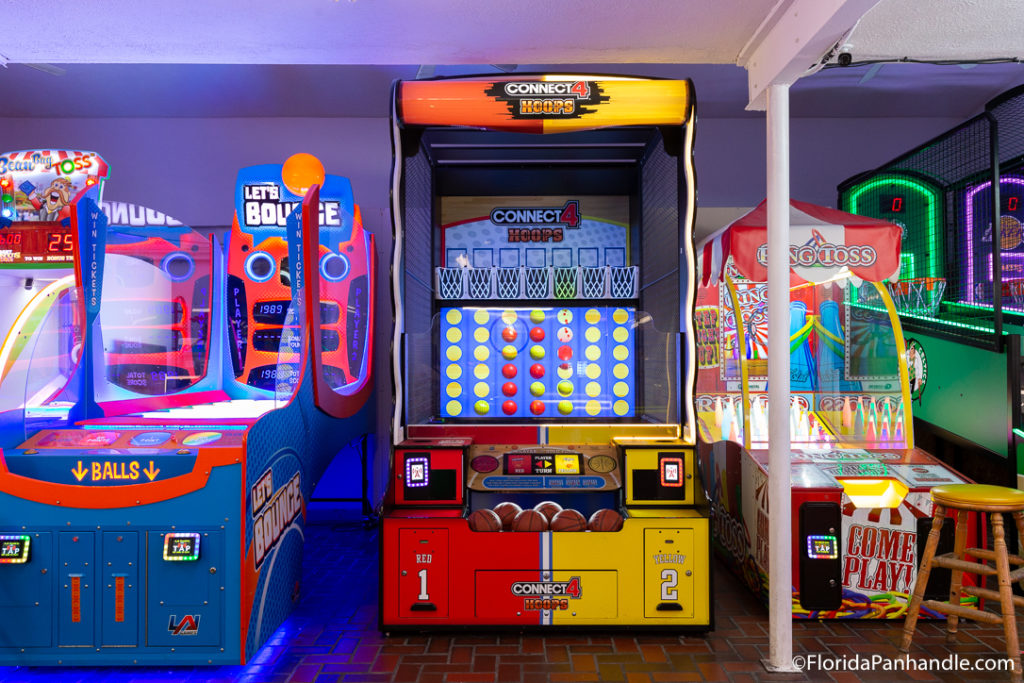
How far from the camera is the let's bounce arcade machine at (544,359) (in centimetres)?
326

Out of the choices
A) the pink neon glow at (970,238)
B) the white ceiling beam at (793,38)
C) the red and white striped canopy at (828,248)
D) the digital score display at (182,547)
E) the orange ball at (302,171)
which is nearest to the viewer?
the white ceiling beam at (793,38)

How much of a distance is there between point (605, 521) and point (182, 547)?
1.84 m

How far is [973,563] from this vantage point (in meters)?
3.13

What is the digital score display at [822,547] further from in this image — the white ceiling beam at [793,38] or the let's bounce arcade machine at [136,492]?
the let's bounce arcade machine at [136,492]

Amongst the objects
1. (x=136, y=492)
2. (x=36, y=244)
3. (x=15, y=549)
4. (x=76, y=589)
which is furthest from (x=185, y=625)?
(x=36, y=244)

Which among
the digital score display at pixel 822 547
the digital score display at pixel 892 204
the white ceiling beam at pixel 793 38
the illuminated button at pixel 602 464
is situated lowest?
the digital score display at pixel 822 547

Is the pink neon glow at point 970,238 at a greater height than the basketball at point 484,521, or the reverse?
the pink neon glow at point 970,238

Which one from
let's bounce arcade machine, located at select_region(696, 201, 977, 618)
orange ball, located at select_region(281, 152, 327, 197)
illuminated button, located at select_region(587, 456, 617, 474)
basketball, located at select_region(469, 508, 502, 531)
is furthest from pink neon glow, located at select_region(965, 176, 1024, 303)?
orange ball, located at select_region(281, 152, 327, 197)

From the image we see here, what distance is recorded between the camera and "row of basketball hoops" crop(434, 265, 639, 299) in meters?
3.63

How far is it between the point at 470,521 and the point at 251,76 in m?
3.57

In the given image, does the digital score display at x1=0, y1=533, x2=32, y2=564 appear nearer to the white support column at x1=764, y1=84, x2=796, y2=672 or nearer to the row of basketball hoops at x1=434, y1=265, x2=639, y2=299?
the row of basketball hoops at x1=434, y1=265, x2=639, y2=299

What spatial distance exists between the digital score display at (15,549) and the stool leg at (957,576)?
4.04 metres

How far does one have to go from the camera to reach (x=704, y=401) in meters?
4.49

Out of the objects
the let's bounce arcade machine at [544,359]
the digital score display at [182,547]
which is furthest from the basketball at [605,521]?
the digital score display at [182,547]
